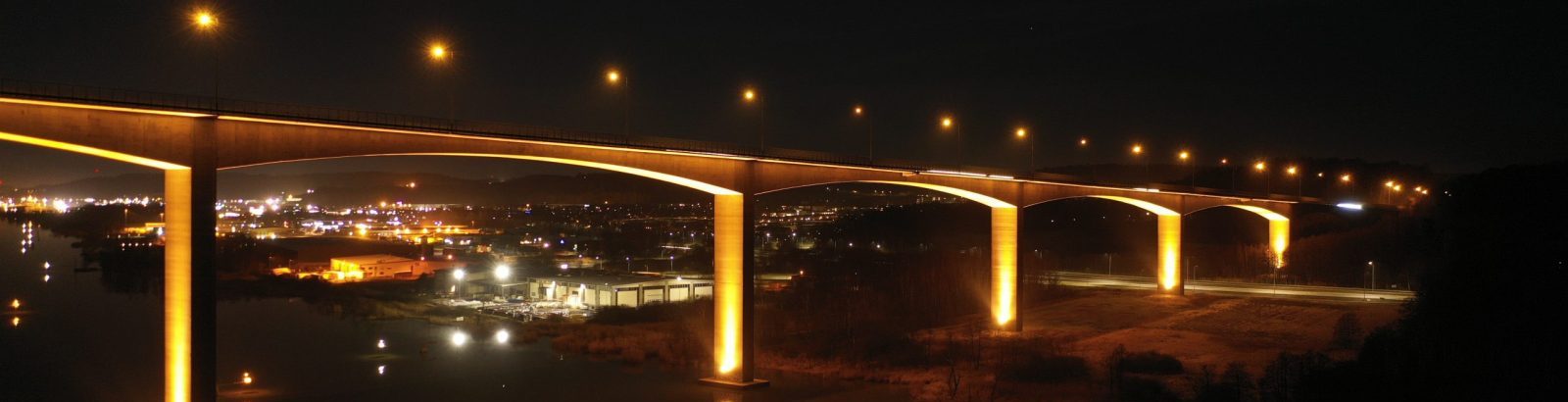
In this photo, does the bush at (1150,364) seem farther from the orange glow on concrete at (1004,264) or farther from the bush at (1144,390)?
the orange glow on concrete at (1004,264)

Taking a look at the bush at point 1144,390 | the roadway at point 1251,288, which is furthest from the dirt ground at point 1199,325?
the bush at point 1144,390

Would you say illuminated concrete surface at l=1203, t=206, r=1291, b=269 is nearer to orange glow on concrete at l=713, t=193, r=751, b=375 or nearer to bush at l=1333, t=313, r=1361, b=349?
bush at l=1333, t=313, r=1361, b=349

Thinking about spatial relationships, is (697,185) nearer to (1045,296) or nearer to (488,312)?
(488,312)

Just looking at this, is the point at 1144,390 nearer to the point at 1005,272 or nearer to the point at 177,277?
the point at 1005,272

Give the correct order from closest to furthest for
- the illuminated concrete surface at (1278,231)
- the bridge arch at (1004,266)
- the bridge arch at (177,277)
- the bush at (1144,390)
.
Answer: the bridge arch at (177,277) < the bush at (1144,390) < the bridge arch at (1004,266) < the illuminated concrete surface at (1278,231)

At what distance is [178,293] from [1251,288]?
6040 cm

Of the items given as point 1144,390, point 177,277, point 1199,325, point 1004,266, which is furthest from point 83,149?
point 1199,325

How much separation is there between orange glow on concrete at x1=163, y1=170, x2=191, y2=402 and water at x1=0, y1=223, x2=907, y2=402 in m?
15.3

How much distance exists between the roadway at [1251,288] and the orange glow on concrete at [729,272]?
37.3m

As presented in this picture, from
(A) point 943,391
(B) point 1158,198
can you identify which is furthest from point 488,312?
(B) point 1158,198

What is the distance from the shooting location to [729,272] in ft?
99.1

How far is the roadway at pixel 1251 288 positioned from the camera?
57.3 metres

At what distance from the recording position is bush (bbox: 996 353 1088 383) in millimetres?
32438

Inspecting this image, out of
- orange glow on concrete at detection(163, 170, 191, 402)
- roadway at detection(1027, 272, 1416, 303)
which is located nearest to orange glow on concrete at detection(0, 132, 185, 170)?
orange glow on concrete at detection(163, 170, 191, 402)
